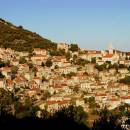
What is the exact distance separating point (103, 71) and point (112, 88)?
29.2 feet

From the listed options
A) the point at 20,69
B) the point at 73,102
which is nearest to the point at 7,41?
the point at 20,69

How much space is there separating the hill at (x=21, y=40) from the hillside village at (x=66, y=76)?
1.74m

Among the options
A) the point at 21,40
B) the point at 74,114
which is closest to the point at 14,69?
the point at 21,40

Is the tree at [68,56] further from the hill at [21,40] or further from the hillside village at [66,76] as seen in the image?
the hill at [21,40]

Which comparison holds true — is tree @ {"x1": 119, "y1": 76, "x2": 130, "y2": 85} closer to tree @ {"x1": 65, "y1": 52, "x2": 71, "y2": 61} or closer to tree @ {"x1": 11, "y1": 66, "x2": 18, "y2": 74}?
tree @ {"x1": 65, "y1": 52, "x2": 71, "y2": 61}

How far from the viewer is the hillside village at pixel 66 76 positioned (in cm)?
6106

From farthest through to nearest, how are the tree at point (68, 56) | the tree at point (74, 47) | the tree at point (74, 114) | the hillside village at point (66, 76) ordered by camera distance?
the tree at point (74, 47) → the tree at point (68, 56) → the hillside village at point (66, 76) → the tree at point (74, 114)

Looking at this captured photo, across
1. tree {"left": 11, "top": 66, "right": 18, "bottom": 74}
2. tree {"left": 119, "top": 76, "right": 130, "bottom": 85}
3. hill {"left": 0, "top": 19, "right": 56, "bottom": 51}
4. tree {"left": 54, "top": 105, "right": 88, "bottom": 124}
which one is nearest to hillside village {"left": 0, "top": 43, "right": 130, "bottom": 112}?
tree {"left": 11, "top": 66, "right": 18, "bottom": 74}

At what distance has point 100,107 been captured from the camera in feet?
194

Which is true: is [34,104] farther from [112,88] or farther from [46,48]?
[46,48]

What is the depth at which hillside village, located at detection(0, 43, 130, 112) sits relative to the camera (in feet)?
200

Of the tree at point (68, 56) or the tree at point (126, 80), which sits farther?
the tree at point (68, 56)

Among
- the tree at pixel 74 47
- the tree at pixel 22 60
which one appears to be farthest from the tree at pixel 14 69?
the tree at pixel 74 47

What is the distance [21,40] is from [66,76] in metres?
17.9
